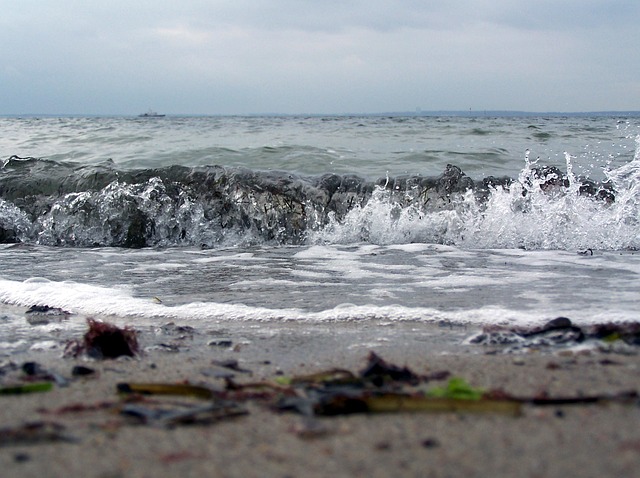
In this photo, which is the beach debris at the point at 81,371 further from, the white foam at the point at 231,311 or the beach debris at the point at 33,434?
the white foam at the point at 231,311

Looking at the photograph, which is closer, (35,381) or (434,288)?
(35,381)

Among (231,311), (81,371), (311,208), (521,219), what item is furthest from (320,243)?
(81,371)

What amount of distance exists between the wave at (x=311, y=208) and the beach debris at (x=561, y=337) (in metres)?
3.44

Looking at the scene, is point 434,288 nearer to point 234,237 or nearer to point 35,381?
point 35,381

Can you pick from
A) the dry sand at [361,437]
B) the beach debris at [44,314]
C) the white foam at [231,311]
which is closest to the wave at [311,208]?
the white foam at [231,311]

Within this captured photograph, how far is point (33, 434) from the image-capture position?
1.62 metres

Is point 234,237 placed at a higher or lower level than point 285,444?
lower

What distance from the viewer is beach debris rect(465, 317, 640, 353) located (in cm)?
255

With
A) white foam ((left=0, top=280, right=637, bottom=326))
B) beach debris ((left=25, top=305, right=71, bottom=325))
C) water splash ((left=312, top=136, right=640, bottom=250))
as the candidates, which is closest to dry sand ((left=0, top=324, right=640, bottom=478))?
white foam ((left=0, top=280, right=637, bottom=326))

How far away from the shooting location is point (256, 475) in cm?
141

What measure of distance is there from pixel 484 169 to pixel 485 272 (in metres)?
6.13

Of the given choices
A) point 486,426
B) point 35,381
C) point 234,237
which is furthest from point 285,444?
point 234,237

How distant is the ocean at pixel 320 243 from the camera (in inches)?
142

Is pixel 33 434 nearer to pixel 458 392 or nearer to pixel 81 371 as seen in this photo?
pixel 81 371
